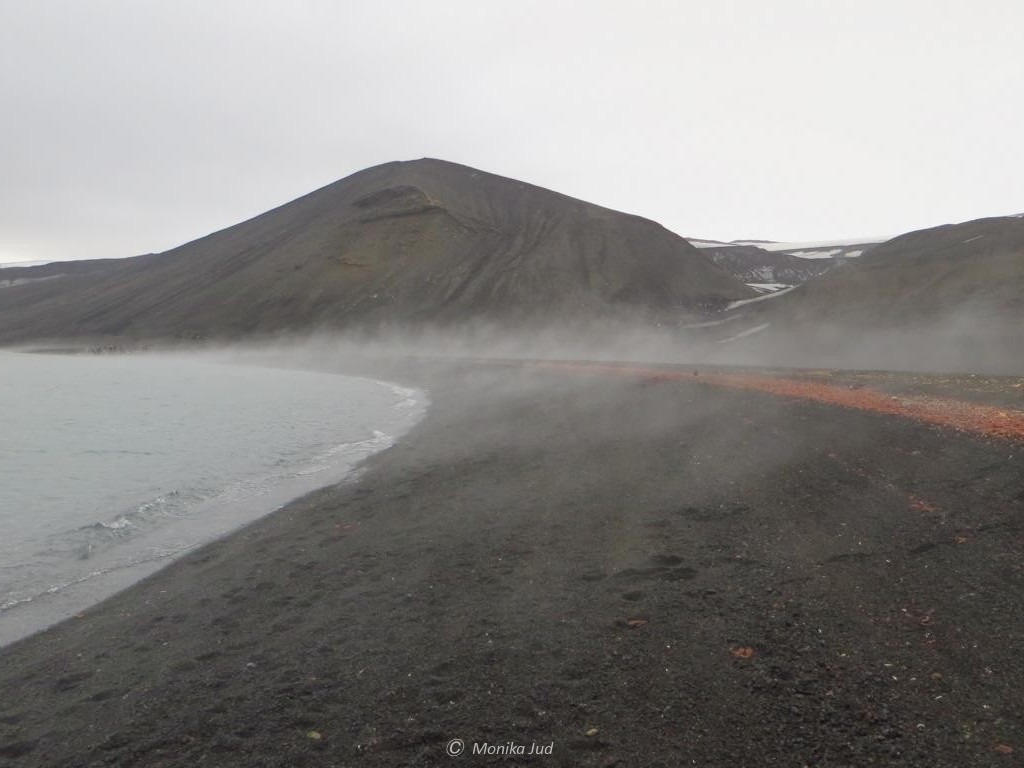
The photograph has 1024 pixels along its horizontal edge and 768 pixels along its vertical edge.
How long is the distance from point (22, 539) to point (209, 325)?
94166 millimetres

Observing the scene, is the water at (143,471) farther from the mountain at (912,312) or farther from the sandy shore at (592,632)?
the mountain at (912,312)

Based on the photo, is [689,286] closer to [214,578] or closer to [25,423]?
[25,423]

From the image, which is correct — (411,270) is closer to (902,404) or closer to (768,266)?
(768,266)

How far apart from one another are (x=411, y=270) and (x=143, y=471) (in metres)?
86.7

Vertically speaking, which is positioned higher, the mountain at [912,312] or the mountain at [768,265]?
the mountain at [768,265]

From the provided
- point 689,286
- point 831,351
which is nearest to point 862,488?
point 831,351

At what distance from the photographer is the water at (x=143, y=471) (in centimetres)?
919

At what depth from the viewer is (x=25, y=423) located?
2519cm

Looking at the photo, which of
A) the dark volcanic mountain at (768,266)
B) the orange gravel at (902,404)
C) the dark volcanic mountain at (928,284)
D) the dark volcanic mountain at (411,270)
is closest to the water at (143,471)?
the orange gravel at (902,404)

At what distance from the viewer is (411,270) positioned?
100 m

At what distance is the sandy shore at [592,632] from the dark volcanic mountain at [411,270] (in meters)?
72.6

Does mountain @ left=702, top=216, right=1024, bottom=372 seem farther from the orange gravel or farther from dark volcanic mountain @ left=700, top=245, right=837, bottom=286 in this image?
dark volcanic mountain @ left=700, top=245, right=837, bottom=286

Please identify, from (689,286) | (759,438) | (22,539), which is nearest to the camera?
(22,539)

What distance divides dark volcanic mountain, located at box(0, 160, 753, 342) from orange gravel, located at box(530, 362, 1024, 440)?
5868cm
